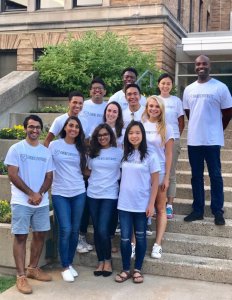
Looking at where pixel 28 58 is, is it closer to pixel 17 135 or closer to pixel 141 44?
pixel 141 44

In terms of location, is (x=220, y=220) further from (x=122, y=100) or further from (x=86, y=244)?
(x=122, y=100)

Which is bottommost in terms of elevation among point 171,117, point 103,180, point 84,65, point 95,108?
point 103,180

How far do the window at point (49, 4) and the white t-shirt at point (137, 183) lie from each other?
36.4ft

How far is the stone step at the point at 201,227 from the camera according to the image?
5.34m

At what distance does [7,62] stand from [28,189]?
11.6 metres

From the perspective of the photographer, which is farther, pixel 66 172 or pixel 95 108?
pixel 95 108

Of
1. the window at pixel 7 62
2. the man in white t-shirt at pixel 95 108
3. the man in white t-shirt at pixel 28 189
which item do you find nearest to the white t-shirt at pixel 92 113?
the man in white t-shirt at pixel 95 108

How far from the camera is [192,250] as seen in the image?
5168 mm

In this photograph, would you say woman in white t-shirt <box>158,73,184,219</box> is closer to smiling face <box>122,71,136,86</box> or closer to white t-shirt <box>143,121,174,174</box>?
smiling face <box>122,71,136,86</box>

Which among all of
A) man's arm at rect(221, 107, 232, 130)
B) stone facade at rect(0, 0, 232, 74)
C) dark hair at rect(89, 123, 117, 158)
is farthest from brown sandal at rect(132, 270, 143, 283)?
stone facade at rect(0, 0, 232, 74)

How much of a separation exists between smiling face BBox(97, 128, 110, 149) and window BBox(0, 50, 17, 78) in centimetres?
1106

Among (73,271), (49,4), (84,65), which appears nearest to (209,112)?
(73,271)

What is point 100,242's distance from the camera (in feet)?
15.9

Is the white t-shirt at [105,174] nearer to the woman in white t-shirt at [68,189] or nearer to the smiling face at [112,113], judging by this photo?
the woman in white t-shirt at [68,189]
